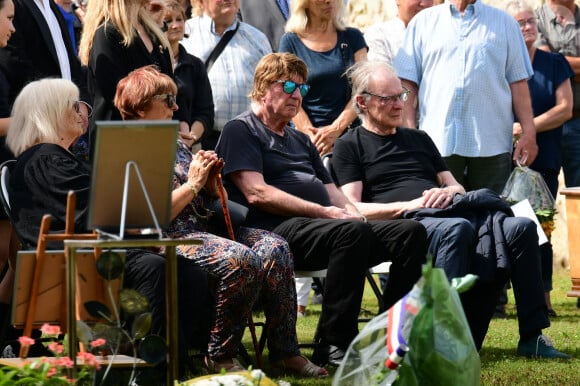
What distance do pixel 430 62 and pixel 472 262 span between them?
7.06 ft

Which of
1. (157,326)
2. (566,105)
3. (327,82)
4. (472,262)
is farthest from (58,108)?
(566,105)

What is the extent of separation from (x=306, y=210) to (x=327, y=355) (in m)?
0.77

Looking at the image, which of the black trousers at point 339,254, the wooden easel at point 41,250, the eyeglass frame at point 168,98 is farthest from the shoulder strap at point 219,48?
the wooden easel at point 41,250

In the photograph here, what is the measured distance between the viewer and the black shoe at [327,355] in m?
6.21

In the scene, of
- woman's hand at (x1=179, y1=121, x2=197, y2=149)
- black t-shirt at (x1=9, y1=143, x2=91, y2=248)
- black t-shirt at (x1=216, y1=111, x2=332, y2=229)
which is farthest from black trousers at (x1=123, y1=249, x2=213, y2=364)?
woman's hand at (x1=179, y1=121, x2=197, y2=149)

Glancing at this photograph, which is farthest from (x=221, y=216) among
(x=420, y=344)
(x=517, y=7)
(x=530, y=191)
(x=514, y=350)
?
(x=517, y=7)

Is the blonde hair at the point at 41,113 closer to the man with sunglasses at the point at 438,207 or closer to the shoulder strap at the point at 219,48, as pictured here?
the man with sunglasses at the point at 438,207

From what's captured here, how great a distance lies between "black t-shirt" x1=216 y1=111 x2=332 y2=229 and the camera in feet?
21.1

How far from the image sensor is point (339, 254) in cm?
619

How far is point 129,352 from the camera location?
204 inches

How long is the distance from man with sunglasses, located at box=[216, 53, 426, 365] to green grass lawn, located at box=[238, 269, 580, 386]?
0.43 meters

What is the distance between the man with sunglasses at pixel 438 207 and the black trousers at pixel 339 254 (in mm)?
301

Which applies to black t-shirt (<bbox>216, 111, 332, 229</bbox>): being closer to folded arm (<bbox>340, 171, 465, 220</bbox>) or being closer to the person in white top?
folded arm (<bbox>340, 171, 465, 220</bbox>)

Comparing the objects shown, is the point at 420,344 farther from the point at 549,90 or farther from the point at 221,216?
the point at 549,90
